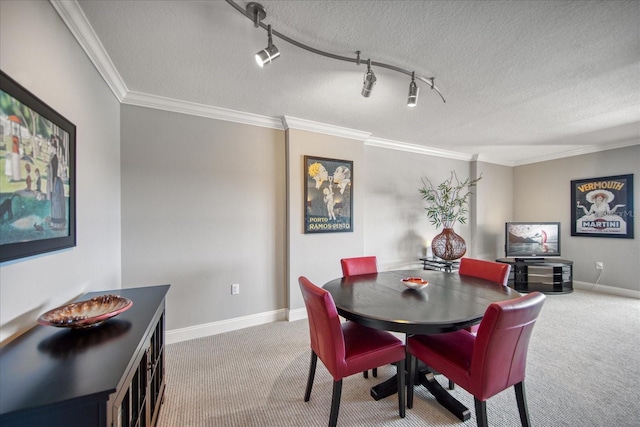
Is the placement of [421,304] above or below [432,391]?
above

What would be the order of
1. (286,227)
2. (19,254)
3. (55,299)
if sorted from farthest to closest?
(286,227) → (55,299) → (19,254)

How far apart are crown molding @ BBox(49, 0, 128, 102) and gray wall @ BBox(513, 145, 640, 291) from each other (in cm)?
687

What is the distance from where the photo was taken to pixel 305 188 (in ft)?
10.8

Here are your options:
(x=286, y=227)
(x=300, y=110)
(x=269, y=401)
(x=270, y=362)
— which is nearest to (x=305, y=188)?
(x=286, y=227)

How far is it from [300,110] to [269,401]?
2.76 meters

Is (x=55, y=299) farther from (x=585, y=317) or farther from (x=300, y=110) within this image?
(x=585, y=317)

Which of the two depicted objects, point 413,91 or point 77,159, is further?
point 413,91

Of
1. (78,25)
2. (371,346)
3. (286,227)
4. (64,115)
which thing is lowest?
(371,346)

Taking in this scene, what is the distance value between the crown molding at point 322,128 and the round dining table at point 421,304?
197 cm

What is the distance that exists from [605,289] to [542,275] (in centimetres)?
96

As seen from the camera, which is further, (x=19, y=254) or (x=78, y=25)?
(x=78, y=25)

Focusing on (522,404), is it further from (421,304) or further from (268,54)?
(268,54)

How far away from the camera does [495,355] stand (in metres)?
1.36

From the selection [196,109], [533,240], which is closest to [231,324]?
[196,109]
